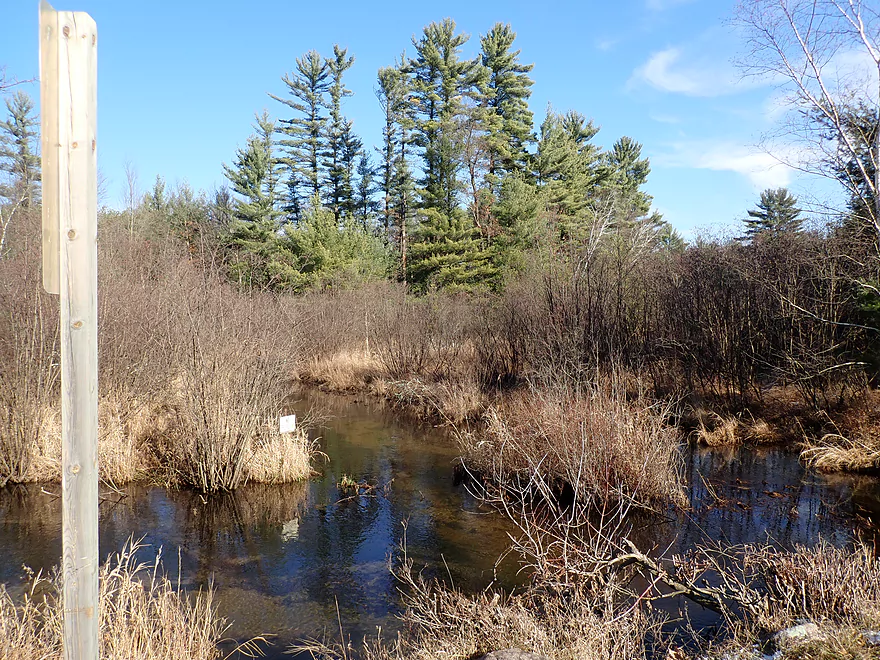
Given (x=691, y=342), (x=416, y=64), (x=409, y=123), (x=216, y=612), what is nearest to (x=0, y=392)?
(x=216, y=612)

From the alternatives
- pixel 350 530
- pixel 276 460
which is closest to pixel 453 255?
pixel 276 460

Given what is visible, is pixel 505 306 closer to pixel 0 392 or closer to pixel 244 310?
pixel 244 310

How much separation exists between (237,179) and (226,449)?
25894 millimetres

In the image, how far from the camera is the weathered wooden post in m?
2.16

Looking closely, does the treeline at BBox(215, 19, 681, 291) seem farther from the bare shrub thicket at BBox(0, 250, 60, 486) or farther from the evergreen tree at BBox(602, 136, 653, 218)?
the bare shrub thicket at BBox(0, 250, 60, 486)

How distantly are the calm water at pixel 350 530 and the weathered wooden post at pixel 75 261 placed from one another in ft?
9.48

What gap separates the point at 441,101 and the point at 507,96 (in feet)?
12.5

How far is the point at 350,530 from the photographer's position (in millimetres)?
7473

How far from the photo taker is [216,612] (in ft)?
16.9

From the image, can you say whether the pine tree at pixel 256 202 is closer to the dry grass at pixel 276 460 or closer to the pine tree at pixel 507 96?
the pine tree at pixel 507 96

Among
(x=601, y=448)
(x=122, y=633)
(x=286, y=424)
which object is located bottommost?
(x=122, y=633)

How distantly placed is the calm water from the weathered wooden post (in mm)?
2890

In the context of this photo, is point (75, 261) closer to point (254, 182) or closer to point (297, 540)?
point (297, 540)

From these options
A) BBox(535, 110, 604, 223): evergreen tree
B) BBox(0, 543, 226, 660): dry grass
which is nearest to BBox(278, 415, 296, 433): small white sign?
BBox(0, 543, 226, 660): dry grass
